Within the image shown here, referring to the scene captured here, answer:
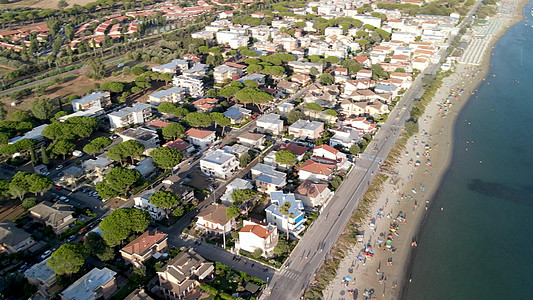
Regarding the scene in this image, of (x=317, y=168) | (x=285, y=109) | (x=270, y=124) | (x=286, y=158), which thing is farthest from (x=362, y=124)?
(x=286, y=158)

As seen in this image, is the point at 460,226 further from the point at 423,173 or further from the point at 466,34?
the point at 466,34

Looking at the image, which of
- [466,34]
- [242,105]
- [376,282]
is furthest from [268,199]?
[466,34]

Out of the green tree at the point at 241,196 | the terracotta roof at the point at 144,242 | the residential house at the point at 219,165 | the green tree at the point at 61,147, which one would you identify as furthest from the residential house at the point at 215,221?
the green tree at the point at 61,147

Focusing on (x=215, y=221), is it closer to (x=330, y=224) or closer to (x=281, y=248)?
(x=281, y=248)

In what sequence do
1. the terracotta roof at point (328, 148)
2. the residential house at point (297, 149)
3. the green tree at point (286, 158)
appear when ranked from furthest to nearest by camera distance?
the residential house at point (297, 149), the terracotta roof at point (328, 148), the green tree at point (286, 158)

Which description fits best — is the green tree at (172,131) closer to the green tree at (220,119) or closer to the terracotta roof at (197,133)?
the terracotta roof at (197,133)
